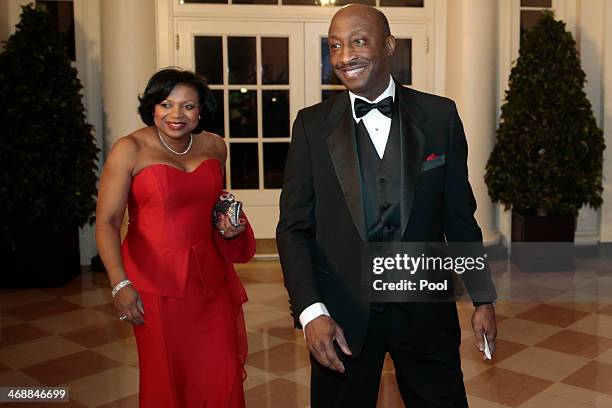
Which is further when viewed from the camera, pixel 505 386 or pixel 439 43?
pixel 439 43

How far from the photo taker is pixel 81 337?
181 inches

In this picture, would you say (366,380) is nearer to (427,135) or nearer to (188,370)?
(427,135)

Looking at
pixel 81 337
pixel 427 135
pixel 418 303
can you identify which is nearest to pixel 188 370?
pixel 418 303

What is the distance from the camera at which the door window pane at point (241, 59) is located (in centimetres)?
674

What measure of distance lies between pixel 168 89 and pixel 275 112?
4.31m

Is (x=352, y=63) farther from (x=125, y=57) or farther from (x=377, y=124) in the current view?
(x=125, y=57)

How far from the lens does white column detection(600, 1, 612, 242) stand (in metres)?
6.74

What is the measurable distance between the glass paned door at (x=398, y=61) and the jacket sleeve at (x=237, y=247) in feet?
13.9

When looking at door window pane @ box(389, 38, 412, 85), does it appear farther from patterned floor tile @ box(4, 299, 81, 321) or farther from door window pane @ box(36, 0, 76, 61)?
patterned floor tile @ box(4, 299, 81, 321)

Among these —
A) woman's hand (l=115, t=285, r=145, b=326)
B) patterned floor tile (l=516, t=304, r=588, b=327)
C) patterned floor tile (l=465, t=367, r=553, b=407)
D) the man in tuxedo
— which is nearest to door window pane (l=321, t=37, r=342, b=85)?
patterned floor tile (l=516, t=304, r=588, b=327)

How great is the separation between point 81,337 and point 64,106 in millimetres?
1976

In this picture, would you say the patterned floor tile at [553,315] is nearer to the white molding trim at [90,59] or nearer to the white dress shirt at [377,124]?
the white dress shirt at [377,124]

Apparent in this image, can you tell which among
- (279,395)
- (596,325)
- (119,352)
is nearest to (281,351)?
(279,395)

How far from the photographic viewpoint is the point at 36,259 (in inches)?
229
